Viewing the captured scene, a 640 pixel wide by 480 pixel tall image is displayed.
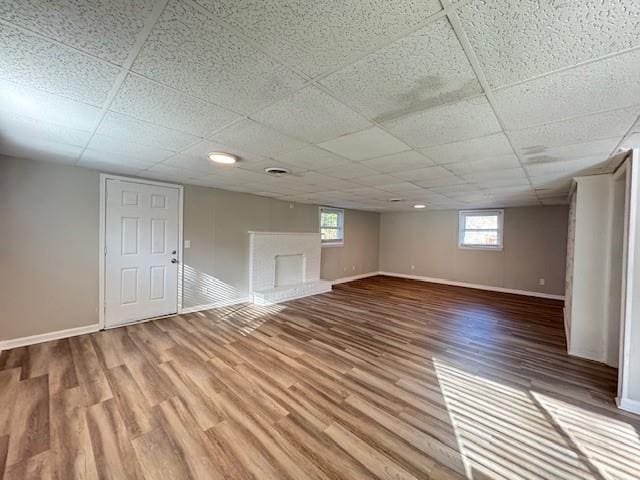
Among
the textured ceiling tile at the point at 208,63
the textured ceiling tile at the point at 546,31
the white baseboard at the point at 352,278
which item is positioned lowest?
the white baseboard at the point at 352,278

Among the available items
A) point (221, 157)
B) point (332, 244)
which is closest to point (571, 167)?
point (221, 157)

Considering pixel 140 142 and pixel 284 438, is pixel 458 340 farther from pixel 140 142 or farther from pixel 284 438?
pixel 140 142

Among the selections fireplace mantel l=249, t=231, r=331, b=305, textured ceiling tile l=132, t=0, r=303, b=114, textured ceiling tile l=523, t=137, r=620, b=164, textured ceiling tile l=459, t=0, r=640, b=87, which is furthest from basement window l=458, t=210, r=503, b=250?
textured ceiling tile l=132, t=0, r=303, b=114

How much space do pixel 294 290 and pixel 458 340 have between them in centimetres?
328

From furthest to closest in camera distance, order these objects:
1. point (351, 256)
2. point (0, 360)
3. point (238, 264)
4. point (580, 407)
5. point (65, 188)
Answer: point (351, 256) < point (238, 264) < point (65, 188) < point (0, 360) < point (580, 407)

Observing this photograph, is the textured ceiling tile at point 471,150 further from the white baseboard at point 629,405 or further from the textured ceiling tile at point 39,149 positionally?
the textured ceiling tile at point 39,149

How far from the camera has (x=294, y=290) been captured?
5699mm

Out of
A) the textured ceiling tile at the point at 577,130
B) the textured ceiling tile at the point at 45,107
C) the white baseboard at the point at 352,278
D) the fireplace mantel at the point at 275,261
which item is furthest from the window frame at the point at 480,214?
the textured ceiling tile at the point at 45,107

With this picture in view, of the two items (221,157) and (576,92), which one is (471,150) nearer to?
(576,92)

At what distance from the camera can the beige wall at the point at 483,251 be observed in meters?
6.05

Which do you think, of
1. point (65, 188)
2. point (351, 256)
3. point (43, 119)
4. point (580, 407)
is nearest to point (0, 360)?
point (65, 188)

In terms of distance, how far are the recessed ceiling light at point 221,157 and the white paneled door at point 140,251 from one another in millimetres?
1893

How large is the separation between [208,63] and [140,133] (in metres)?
1.32

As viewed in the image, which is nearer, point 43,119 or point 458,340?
point 43,119
